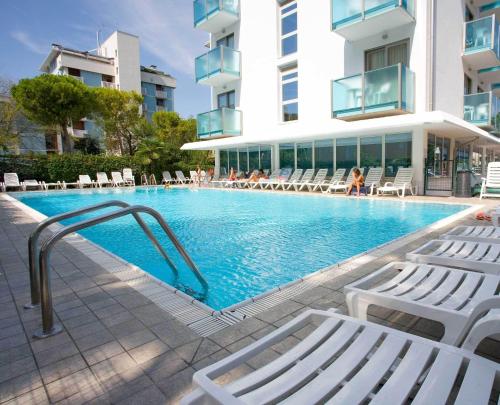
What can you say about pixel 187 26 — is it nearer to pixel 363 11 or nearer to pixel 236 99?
pixel 236 99

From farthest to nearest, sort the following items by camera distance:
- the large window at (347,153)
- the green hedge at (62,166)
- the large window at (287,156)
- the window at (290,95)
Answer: the green hedge at (62,166)
the large window at (287,156)
the window at (290,95)
the large window at (347,153)

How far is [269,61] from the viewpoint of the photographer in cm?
1930

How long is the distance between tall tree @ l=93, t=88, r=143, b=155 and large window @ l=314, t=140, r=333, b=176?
2006 centimetres

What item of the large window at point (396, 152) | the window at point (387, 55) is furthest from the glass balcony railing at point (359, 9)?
the large window at point (396, 152)

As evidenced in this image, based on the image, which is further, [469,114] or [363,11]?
[469,114]

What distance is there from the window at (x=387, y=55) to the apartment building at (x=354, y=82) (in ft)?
0.15

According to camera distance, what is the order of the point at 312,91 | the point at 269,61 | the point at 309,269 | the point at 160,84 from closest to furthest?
the point at 309,269 < the point at 312,91 < the point at 269,61 < the point at 160,84

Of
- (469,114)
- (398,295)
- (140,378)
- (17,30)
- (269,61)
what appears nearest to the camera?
(140,378)

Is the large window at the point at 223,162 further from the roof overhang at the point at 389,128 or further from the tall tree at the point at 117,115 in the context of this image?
the tall tree at the point at 117,115

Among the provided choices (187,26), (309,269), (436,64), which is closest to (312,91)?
(436,64)

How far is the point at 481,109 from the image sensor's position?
15672 millimetres

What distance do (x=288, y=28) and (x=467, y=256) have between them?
60.2 feet

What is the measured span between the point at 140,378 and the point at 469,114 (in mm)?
18905

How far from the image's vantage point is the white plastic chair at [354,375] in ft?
4.79
